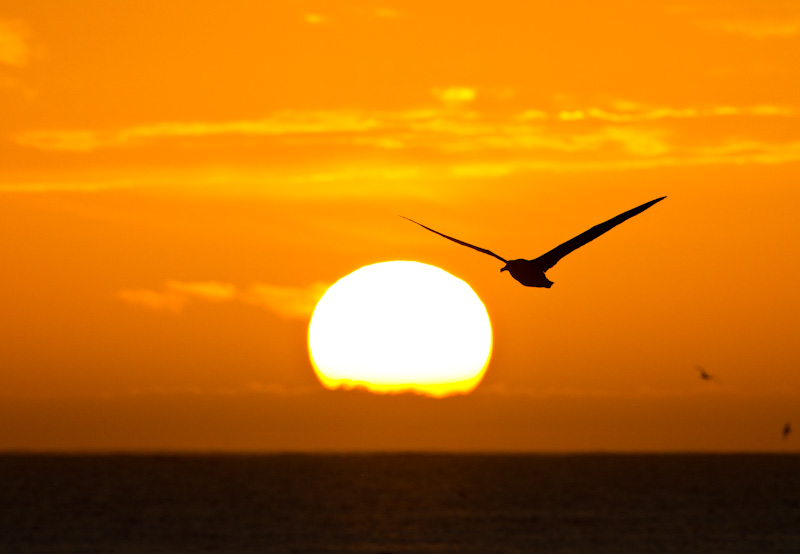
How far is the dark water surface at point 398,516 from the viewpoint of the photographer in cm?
8600

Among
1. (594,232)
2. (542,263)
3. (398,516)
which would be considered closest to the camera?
(594,232)

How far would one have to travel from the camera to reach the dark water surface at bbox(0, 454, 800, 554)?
86000mm

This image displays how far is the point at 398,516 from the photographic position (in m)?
110

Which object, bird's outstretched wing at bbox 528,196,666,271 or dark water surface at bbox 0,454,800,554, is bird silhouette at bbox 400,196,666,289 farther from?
dark water surface at bbox 0,454,800,554

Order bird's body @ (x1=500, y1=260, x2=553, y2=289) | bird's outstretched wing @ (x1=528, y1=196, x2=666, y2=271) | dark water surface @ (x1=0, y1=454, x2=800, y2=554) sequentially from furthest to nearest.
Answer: dark water surface @ (x1=0, y1=454, x2=800, y2=554)
bird's body @ (x1=500, y1=260, x2=553, y2=289)
bird's outstretched wing @ (x1=528, y1=196, x2=666, y2=271)

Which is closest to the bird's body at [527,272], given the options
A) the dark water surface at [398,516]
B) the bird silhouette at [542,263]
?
the bird silhouette at [542,263]

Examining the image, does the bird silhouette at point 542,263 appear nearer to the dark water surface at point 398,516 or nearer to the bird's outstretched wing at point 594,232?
the bird's outstretched wing at point 594,232

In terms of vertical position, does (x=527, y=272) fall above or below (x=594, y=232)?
below

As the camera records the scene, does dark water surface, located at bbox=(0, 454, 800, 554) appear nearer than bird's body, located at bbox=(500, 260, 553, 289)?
No

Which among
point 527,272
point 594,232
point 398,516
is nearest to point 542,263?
point 527,272

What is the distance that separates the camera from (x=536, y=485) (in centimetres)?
16988

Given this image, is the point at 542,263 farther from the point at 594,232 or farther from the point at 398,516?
the point at 398,516

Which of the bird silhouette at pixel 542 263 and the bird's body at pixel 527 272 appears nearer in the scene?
the bird silhouette at pixel 542 263

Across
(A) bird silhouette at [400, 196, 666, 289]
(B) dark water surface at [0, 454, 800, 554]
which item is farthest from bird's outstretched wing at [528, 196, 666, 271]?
(B) dark water surface at [0, 454, 800, 554]
